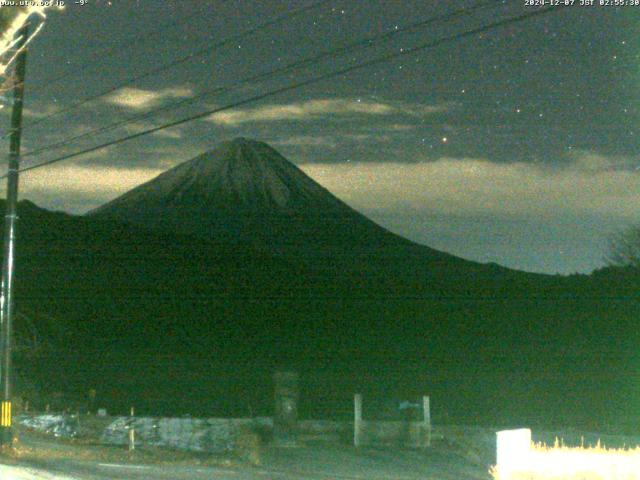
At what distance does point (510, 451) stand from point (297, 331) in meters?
71.3

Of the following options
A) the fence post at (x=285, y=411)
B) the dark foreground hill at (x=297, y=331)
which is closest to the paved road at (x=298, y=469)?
the fence post at (x=285, y=411)

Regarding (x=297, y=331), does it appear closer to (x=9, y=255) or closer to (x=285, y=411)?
(x=285, y=411)

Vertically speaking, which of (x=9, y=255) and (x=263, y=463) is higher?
(x=9, y=255)

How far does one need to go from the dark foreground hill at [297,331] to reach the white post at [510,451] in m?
26.9

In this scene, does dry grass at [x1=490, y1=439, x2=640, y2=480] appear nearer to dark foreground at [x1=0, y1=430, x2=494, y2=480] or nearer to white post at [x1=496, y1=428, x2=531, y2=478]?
white post at [x1=496, y1=428, x2=531, y2=478]

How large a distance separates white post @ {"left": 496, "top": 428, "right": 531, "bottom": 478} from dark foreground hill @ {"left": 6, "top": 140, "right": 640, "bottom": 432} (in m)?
26.9

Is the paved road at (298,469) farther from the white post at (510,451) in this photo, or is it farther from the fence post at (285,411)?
the white post at (510,451)

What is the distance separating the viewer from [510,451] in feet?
42.2

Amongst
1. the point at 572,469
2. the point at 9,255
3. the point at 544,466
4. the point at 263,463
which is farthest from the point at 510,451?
the point at 9,255

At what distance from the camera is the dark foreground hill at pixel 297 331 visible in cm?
5062

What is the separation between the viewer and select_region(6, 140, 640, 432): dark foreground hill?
166ft

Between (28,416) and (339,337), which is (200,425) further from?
(339,337)

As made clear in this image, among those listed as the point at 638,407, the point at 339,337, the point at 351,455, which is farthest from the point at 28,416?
the point at 339,337

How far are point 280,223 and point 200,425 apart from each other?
14753cm
